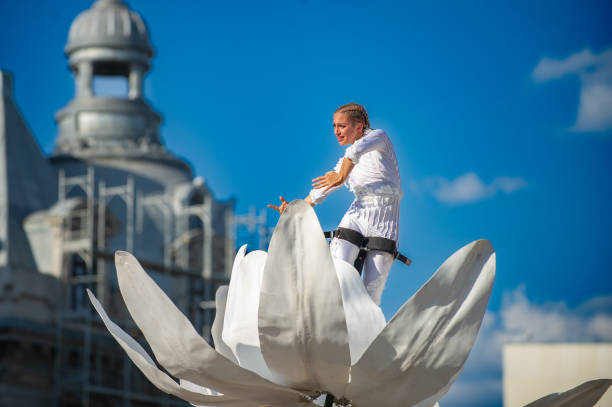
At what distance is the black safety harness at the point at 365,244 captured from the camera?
5.48 m

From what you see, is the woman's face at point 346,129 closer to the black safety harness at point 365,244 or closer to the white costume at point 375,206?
the white costume at point 375,206

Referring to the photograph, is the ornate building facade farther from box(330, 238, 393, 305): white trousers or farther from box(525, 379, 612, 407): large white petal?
box(525, 379, 612, 407): large white petal

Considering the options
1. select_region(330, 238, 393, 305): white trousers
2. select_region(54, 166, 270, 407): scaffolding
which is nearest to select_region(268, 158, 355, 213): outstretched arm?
select_region(330, 238, 393, 305): white trousers

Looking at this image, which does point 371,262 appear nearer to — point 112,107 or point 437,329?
point 437,329

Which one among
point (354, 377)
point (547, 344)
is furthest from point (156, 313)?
point (547, 344)

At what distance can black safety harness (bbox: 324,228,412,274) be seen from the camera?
5.48 m

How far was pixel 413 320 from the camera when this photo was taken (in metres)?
4.48

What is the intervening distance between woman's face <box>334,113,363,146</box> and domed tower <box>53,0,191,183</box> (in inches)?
1441

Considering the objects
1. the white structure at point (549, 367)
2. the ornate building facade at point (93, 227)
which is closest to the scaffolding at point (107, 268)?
the ornate building facade at point (93, 227)

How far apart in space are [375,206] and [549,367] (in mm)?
16928

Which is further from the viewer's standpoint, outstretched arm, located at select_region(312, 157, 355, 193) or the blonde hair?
the blonde hair

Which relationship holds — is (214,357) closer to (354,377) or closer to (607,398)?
(354,377)

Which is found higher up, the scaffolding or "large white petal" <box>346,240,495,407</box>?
the scaffolding

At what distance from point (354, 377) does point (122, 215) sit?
36.8m
